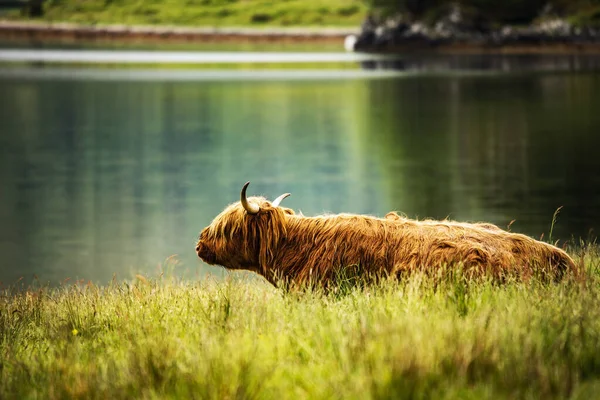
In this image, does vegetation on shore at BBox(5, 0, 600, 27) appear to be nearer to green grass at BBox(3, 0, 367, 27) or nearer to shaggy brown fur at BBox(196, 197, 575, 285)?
green grass at BBox(3, 0, 367, 27)

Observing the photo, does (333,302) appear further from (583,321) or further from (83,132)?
(83,132)

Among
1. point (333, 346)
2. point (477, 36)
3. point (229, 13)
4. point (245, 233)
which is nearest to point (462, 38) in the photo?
point (477, 36)

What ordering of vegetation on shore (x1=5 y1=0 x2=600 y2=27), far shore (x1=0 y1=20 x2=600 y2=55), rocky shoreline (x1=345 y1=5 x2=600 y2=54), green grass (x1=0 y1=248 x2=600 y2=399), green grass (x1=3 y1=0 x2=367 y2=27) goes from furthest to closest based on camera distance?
1. green grass (x1=3 y1=0 x2=367 y2=27)
2. vegetation on shore (x1=5 y1=0 x2=600 y2=27)
3. far shore (x1=0 y1=20 x2=600 y2=55)
4. rocky shoreline (x1=345 y1=5 x2=600 y2=54)
5. green grass (x1=0 y1=248 x2=600 y2=399)

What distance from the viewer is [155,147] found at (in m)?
43.6

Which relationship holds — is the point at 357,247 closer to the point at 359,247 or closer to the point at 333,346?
A: the point at 359,247

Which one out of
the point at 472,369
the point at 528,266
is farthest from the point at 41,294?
the point at 472,369

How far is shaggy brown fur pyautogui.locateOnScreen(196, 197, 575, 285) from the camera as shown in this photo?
680 cm

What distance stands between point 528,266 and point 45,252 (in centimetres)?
1475

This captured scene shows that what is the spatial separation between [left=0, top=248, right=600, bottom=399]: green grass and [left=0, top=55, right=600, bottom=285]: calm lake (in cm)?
472

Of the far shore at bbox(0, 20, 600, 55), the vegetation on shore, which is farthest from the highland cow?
the far shore at bbox(0, 20, 600, 55)

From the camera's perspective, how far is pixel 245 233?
283 inches

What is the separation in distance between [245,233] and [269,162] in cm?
2956

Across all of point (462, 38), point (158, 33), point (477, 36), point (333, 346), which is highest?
point (333, 346)

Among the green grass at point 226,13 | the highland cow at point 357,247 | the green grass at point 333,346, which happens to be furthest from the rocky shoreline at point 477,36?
the green grass at point 333,346
